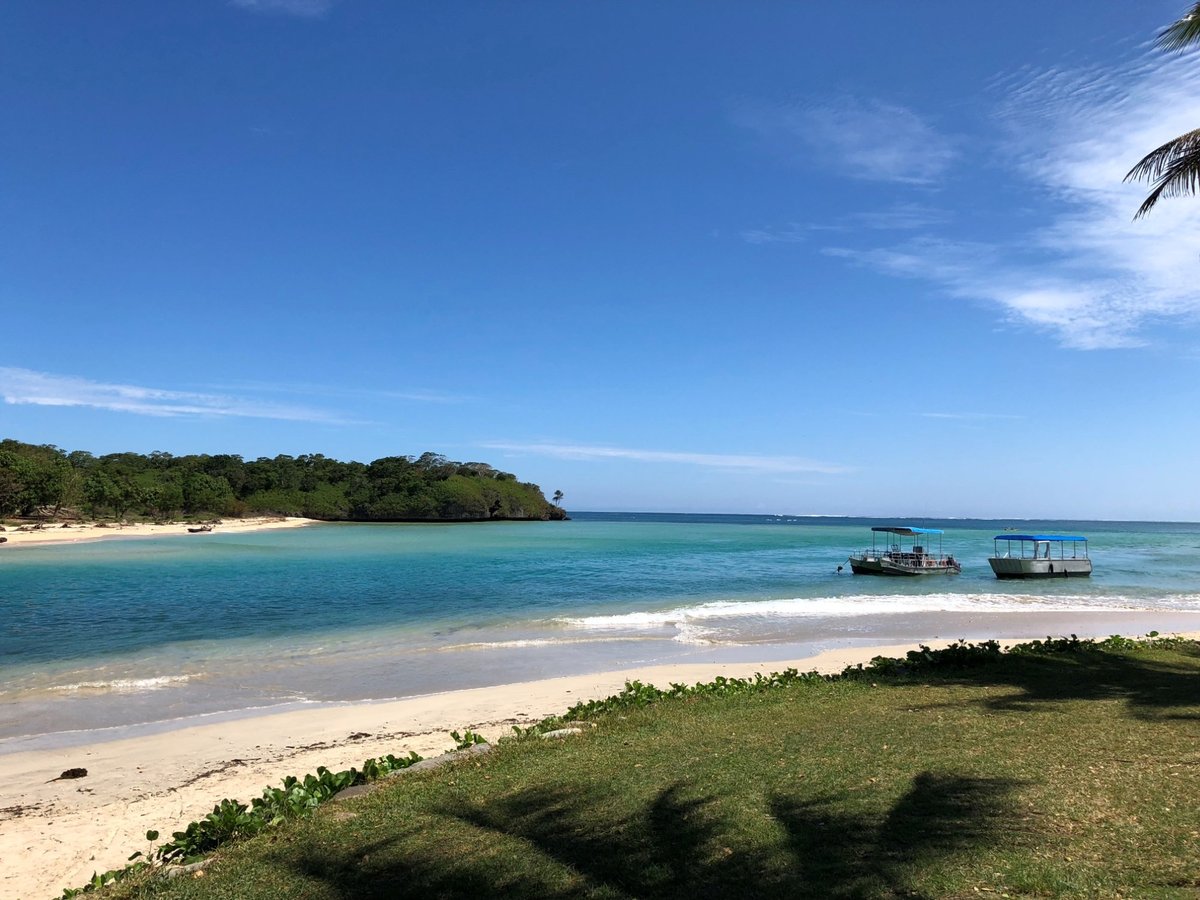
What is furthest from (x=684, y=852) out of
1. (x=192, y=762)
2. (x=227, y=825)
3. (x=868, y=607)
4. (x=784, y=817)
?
(x=868, y=607)

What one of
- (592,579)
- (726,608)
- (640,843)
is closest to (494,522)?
(592,579)

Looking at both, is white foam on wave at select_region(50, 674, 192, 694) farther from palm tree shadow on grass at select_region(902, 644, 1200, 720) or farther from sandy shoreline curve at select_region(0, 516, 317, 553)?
sandy shoreline curve at select_region(0, 516, 317, 553)

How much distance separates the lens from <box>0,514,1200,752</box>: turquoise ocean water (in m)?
14.6

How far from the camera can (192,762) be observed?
9.90 metres

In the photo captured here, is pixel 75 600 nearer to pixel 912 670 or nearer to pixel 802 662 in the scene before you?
pixel 802 662

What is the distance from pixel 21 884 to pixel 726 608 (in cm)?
2316

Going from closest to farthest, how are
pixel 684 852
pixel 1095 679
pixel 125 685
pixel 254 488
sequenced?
pixel 684 852 → pixel 1095 679 → pixel 125 685 → pixel 254 488

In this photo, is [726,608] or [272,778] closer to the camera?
[272,778]

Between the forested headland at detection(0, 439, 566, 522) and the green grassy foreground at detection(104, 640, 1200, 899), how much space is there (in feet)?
303

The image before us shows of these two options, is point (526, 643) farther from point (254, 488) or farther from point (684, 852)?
point (254, 488)

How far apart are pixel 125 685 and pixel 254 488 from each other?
5441 inches

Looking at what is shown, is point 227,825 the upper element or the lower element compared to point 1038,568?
upper

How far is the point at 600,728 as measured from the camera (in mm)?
9211

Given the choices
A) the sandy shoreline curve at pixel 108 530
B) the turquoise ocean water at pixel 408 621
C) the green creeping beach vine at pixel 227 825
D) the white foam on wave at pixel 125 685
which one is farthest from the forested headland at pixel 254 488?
the green creeping beach vine at pixel 227 825
